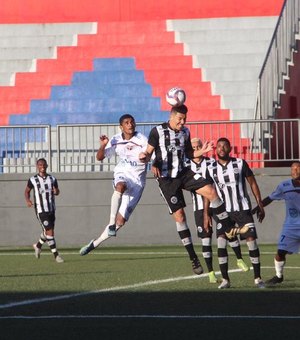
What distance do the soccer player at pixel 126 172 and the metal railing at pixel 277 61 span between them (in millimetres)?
8440

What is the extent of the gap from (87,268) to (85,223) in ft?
25.6

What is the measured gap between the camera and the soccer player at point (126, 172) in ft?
54.3

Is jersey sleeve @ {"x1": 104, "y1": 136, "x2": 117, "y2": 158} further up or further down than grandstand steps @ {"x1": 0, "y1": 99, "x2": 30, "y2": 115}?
further down

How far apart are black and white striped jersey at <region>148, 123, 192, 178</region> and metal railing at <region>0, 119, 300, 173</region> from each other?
10.0 meters

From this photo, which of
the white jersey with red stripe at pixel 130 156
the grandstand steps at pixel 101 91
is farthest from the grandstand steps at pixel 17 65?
the white jersey with red stripe at pixel 130 156

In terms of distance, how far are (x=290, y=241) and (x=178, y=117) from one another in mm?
1890

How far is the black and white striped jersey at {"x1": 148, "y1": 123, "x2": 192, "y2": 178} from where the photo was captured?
13312 millimetres

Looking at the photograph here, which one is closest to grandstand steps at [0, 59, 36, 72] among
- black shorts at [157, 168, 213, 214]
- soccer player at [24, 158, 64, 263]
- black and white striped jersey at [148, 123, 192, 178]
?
soccer player at [24, 158, 64, 263]

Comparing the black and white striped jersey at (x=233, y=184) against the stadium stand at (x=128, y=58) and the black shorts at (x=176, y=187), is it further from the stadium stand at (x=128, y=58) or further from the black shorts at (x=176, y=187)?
the stadium stand at (x=128, y=58)

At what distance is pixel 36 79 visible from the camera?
2923 centimetres

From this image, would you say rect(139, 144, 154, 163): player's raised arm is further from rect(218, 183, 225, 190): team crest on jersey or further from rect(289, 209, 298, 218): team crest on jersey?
rect(289, 209, 298, 218): team crest on jersey
